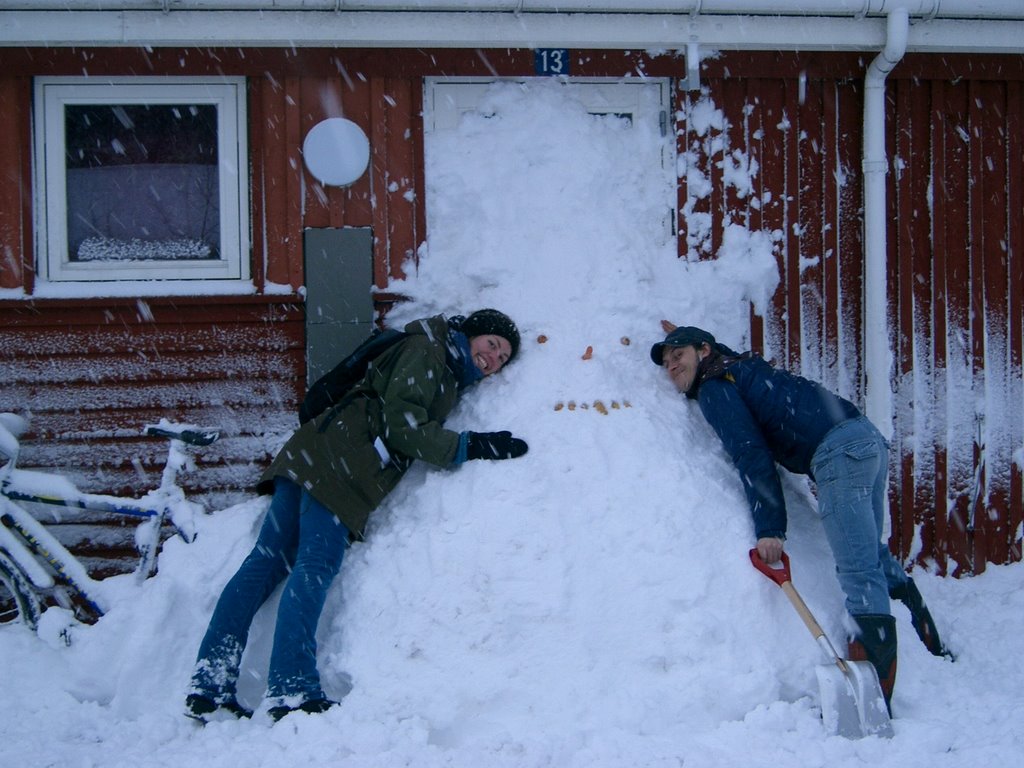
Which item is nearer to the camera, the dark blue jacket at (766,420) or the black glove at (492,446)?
the dark blue jacket at (766,420)

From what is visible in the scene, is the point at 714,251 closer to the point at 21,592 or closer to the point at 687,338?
the point at 687,338

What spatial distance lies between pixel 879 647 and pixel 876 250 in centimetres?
247

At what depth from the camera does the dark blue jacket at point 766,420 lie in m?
4.23

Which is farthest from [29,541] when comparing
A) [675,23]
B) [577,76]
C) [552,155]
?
[675,23]

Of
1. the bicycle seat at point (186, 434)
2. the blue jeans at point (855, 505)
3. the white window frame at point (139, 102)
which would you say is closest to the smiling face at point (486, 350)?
the bicycle seat at point (186, 434)

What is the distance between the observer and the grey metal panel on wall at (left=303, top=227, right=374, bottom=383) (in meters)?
5.14

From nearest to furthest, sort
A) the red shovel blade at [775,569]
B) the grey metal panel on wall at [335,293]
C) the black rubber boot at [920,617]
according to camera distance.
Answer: the red shovel blade at [775,569] → the black rubber boot at [920,617] → the grey metal panel on wall at [335,293]

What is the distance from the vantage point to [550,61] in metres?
5.25

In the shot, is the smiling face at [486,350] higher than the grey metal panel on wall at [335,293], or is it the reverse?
the grey metal panel on wall at [335,293]

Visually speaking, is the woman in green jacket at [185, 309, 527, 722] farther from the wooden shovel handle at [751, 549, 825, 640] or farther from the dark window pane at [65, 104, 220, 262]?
the dark window pane at [65, 104, 220, 262]

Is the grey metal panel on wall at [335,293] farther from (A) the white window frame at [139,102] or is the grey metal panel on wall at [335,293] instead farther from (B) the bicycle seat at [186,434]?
(B) the bicycle seat at [186,434]

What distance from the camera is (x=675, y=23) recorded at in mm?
5098

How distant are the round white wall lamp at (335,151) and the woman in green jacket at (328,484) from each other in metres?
1.16

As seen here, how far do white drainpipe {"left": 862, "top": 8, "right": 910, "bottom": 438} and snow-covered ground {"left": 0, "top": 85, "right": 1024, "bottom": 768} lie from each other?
0.68m
